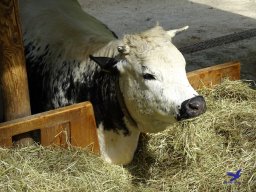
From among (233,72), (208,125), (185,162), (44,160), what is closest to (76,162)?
(44,160)

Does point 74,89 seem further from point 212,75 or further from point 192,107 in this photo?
point 212,75

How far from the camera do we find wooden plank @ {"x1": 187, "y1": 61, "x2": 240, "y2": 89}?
476 centimetres

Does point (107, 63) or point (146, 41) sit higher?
point (146, 41)

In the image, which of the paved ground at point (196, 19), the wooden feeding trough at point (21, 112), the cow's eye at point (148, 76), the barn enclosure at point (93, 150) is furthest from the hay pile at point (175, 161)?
the paved ground at point (196, 19)

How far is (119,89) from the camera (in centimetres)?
385

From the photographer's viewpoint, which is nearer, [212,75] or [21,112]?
[21,112]

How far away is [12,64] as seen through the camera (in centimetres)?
378

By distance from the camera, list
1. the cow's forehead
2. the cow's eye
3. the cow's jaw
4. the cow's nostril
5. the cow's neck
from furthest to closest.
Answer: the cow's neck
the cow's forehead
the cow's eye
the cow's jaw
the cow's nostril

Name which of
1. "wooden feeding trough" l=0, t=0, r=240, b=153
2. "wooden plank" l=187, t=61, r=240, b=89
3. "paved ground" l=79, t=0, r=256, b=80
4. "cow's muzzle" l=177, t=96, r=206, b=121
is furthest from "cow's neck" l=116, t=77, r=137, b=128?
"paved ground" l=79, t=0, r=256, b=80

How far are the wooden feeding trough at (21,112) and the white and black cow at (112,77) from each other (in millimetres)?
176

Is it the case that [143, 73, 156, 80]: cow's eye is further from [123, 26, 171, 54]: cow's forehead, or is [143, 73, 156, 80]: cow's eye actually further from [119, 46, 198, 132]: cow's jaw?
[123, 26, 171, 54]: cow's forehead

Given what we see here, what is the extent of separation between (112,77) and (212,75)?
143 centimetres

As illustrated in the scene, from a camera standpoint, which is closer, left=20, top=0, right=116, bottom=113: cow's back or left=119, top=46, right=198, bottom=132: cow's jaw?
left=119, top=46, right=198, bottom=132: cow's jaw

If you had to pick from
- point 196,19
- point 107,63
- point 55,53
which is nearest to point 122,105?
point 107,63
